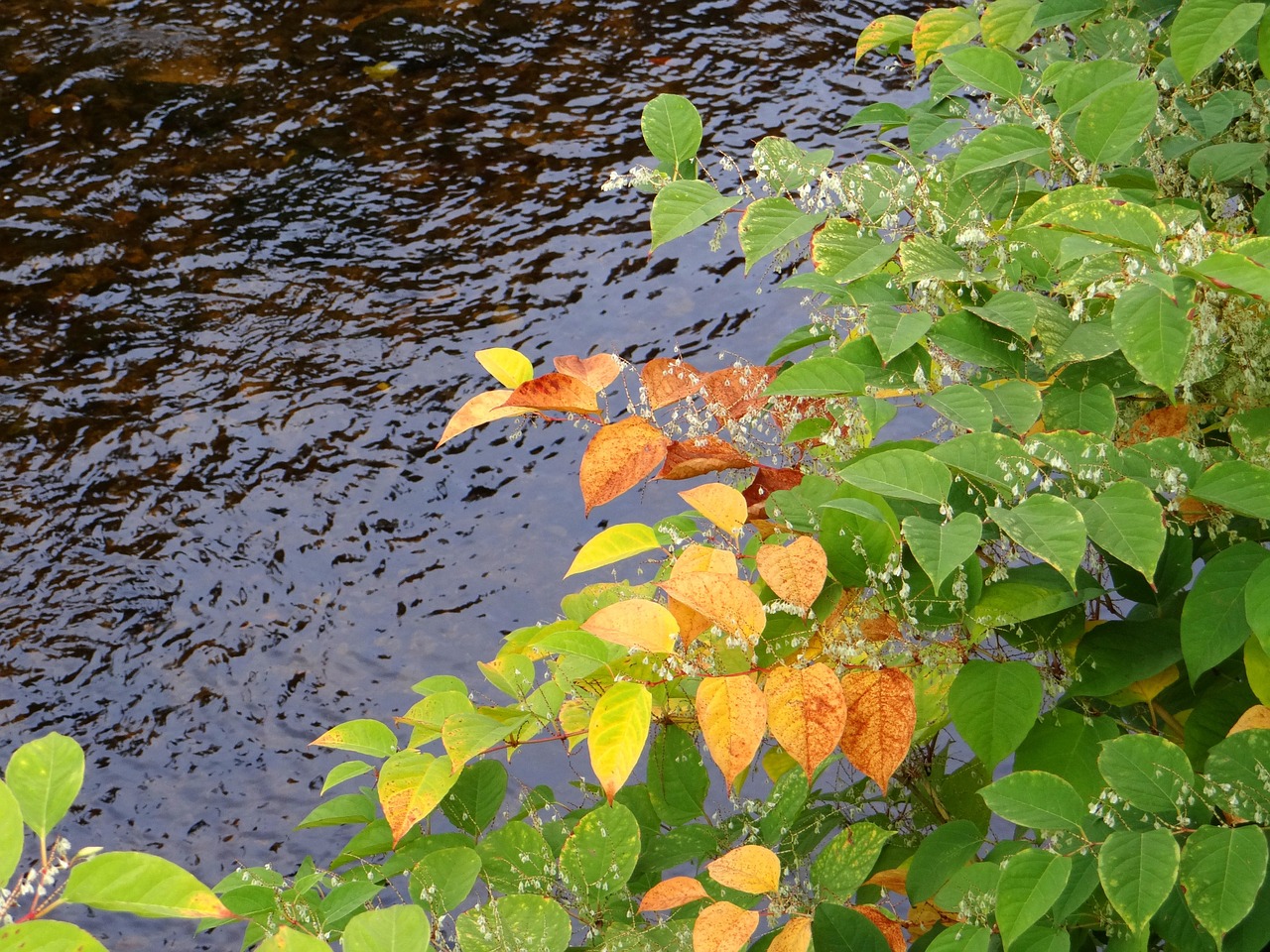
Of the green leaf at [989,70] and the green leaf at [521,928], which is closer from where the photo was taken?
the green leaf at [521,928]

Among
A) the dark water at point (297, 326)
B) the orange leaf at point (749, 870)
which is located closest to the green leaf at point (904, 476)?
the orange leaf at point (749, 870)

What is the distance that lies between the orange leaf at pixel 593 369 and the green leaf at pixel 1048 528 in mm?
411

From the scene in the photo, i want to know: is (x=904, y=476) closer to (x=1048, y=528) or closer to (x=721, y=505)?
(x=1048, y=528)

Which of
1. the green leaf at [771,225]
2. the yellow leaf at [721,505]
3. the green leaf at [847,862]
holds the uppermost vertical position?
the green leaf at [771,225]

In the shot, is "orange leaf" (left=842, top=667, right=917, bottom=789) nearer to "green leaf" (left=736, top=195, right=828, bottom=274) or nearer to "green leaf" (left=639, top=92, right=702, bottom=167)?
"green leaf" (left=736, top=195, right=828, bottom=274)

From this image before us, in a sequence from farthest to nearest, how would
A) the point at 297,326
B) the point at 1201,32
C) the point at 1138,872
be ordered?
the point at 297,326 → the point at 1201,32 → the point at 1138,872

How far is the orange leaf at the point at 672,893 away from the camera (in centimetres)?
94

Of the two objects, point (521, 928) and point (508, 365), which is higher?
point (508, 365)

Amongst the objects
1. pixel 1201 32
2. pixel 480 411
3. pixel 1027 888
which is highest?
pixel 1201 32

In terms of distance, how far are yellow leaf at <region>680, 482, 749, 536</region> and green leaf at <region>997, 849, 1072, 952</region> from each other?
0.36 metres

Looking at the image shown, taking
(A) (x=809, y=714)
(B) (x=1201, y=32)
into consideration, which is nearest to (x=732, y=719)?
(A) (x=809, y=714)

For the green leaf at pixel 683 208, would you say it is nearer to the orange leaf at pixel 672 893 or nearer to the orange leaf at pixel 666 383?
the orange leaf at pixel 666 383

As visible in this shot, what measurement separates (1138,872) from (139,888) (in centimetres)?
63

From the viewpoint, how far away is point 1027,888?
808 mm
